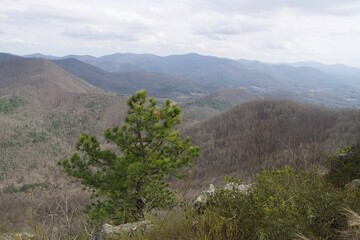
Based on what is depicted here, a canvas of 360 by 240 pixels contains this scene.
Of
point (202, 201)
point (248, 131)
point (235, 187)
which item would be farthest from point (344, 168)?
point (248, 131)

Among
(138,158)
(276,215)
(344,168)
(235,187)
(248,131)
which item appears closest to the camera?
(276,215)

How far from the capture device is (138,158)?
15969 mm

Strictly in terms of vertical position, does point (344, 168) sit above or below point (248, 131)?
above

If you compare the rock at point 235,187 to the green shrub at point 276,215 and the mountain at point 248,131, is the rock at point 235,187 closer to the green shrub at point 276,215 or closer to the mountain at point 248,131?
the green shrub at point 276,215

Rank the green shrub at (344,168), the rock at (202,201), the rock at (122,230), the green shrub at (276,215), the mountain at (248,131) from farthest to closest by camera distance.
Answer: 1. the mountain at (248,131)
2. the green shrub at (344,168)
3. the rock at (202,201)
4. the rock at (122,230)
5. the green shrub at (276,215)

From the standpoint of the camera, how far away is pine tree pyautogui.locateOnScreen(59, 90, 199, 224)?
1573 centimetres

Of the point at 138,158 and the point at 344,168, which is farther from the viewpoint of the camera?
the point at 138,158

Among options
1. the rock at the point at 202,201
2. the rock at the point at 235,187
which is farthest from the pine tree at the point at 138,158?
the rock at the point at 202,201

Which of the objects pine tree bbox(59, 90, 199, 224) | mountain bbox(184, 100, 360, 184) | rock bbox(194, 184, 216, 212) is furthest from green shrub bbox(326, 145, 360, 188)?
mountain bbox(184, 100, 360, 184)

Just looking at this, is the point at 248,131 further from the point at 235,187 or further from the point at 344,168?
the point at 235,187

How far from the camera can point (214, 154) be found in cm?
12656

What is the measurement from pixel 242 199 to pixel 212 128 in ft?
493

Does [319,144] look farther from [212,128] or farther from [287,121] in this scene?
[212,128]

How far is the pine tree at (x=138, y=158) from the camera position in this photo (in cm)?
1573
